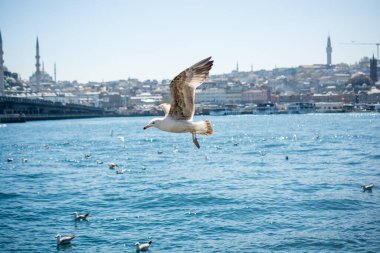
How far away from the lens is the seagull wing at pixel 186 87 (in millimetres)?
6570

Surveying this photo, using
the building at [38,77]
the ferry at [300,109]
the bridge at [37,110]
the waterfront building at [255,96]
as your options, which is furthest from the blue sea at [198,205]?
the building at [38,77]

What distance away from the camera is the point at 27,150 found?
33688 mm

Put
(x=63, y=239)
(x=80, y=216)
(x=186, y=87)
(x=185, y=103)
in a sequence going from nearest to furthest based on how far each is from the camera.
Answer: (x=186, y=87), (x=185, y=103), (x=63, y=239), (x=80, y=216)

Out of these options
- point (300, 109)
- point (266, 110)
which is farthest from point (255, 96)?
point (300, 109)

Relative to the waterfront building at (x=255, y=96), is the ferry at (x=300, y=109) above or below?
below

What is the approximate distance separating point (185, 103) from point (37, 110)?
A: 8706 cm

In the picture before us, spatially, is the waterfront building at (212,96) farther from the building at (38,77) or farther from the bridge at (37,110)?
the building at (38,77)

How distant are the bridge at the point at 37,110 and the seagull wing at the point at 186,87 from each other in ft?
232

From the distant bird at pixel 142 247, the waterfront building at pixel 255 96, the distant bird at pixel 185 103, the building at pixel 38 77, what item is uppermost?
the building at pixel 38 77

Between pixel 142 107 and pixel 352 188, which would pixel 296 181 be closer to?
pixel 352 188

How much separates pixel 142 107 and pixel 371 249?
4219 inches

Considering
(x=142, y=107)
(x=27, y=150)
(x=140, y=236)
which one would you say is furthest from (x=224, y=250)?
(x=142, y=107)

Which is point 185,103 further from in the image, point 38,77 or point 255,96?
point 38,77

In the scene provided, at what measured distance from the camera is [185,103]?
22.6 feet
